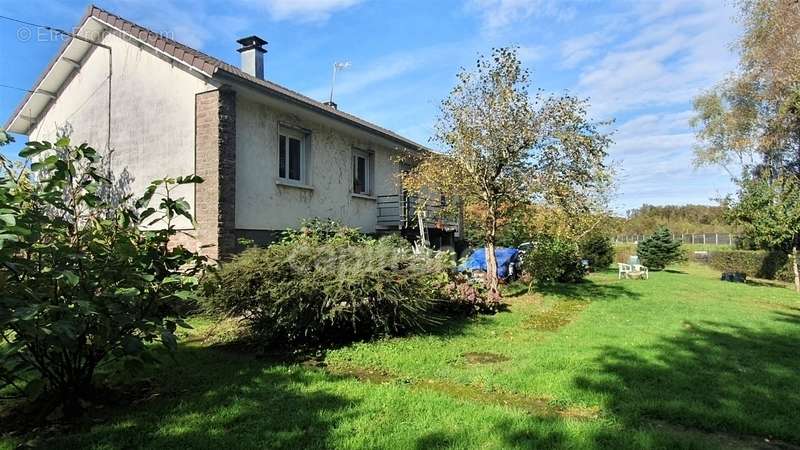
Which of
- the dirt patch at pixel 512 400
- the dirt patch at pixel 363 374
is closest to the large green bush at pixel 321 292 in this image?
the dirt patch at pixel 363 374

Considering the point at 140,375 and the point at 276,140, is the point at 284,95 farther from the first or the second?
the point at 140,375

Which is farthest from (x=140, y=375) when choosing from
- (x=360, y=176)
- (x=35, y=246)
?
(x=360, y=176)

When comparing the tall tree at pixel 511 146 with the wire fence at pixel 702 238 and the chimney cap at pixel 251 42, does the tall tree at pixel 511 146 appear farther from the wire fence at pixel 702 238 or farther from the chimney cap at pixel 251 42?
the wire fence at pixel 702 238

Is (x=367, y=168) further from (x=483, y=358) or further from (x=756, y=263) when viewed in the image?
(x=756, y=263)

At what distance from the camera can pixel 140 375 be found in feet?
17.0

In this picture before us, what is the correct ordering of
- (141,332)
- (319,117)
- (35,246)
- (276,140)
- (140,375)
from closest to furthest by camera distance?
(35,246) → (141,332) → (140,375) → (276,140) → (319,117)

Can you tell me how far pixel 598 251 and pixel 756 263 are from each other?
32.3 ft

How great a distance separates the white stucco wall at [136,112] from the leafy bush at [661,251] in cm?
2512

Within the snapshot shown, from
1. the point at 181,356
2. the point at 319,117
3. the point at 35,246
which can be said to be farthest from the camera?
the point at 319,117

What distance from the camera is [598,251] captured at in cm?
2517

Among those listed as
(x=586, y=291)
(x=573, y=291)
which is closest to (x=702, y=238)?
(x=586, y=291)

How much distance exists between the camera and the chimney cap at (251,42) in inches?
575

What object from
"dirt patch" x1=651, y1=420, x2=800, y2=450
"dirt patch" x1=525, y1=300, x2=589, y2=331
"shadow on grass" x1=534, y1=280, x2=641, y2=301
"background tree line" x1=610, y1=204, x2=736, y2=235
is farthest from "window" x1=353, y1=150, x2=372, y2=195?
"background tree line" x1=610, y1=204, x2=736, y2=235

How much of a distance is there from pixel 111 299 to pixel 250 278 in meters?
2.51
